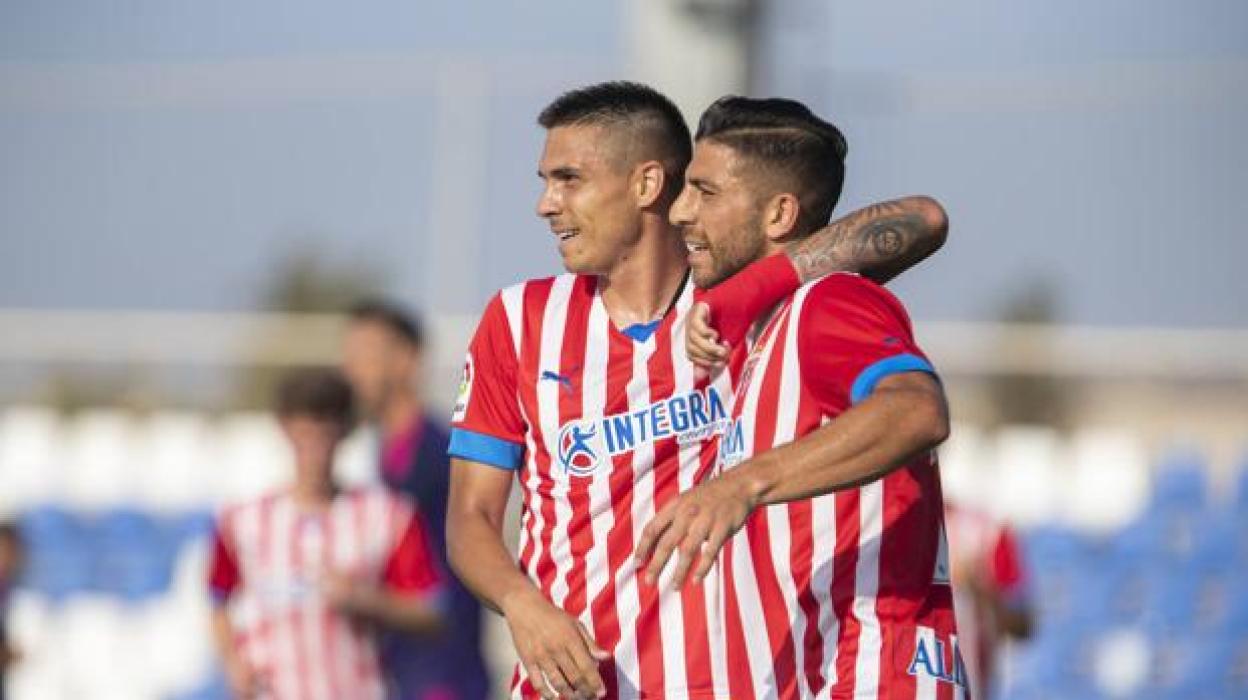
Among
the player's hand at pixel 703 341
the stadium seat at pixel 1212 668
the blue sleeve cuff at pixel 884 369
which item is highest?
the player's hand at pixel 703 341

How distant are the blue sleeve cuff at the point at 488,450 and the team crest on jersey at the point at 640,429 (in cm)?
15

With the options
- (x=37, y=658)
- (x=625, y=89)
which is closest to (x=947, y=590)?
(x=625, y=89)

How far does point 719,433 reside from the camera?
16.4ft

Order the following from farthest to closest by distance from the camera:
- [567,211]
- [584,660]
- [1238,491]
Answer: [1238,491] → [567,211] → [584,660]

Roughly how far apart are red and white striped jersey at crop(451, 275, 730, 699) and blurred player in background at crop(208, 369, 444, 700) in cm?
308

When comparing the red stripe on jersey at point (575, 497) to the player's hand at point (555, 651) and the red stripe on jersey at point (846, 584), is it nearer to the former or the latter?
the player's hand at point (555, 651)

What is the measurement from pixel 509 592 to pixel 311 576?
3696mm

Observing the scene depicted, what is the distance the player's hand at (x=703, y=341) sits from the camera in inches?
183

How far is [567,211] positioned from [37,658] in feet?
39.5

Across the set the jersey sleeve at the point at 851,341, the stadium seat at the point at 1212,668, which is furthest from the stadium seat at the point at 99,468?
the jersey sleeve at the point at 851,341

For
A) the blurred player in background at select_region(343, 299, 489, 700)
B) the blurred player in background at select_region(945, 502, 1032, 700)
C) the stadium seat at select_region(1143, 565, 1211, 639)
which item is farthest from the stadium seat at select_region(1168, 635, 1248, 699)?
the blurred player in background at select_region(343, 299, 489, 700)

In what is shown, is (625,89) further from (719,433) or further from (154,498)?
(154,498)

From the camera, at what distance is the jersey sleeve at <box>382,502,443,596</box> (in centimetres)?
828

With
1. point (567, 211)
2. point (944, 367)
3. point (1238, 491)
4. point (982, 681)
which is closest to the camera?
point (567, 211)
